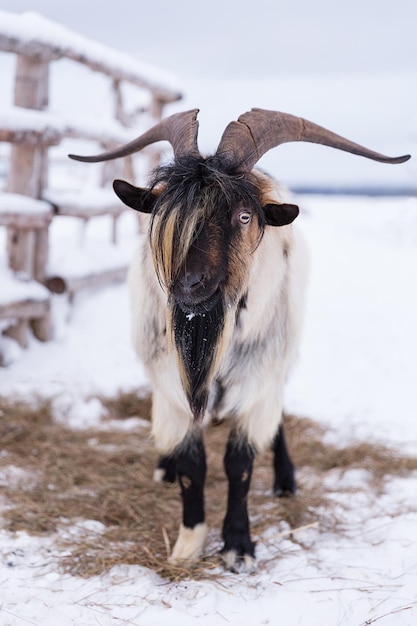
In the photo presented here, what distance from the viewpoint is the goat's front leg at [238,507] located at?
9.73 ft

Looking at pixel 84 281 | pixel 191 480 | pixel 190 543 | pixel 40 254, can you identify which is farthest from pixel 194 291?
pixel 84 281

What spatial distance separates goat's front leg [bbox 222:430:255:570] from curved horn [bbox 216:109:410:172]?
53.5 inches

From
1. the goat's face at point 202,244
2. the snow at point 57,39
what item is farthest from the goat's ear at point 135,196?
the snow at point 57,39

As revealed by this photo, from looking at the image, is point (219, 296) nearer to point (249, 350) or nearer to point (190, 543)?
point (249, 350)

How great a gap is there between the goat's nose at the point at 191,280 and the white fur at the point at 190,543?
53.8 inches

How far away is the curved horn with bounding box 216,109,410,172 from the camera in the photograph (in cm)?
258

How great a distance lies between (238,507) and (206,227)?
1.47 metres

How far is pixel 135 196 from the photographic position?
2.62 metres

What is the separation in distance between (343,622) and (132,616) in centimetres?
82

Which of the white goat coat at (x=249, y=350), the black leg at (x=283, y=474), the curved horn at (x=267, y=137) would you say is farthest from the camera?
the black leg at (x=283, y=474)

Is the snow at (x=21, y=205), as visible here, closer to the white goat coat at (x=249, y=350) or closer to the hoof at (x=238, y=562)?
the white goat coat at (x=249, y=350)

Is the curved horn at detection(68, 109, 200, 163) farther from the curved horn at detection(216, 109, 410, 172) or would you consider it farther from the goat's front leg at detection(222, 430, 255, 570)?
the goat's front leg at detection(222, 430, 255, 570)

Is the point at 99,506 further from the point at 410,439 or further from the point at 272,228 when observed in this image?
the point at 410,439

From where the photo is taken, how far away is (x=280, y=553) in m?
3.05
